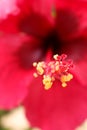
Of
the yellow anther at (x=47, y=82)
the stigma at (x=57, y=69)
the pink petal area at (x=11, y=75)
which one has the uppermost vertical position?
the pink petal area at (x=11, y=75)

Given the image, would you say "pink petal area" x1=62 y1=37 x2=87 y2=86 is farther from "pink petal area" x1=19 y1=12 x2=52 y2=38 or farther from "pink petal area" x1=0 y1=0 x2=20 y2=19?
"pink petal area" x1=0 y1=0 x2=20 y2=19

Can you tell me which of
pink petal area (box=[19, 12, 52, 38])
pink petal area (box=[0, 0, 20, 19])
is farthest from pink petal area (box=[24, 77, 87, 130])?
pink petal area (box=[0, 0, 20, 19])

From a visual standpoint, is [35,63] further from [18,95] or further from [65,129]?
[65,129]

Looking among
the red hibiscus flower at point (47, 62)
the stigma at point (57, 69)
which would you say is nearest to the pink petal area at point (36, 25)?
the red hibiscus flower at point (47, 62)

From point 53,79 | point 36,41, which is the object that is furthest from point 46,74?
point 36,41

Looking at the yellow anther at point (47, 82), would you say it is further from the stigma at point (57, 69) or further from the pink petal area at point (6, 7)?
the pink petal area at point (6, 7)

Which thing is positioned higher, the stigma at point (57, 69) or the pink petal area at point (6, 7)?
the pink petal area at point (6, 7)
